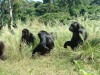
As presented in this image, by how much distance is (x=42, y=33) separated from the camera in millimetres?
9570

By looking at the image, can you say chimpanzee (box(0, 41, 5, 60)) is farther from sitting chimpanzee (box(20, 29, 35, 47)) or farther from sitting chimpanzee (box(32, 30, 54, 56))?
sitting chimpanzee (box(32, 30, 54, 56))

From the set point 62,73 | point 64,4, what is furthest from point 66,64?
point 64,4

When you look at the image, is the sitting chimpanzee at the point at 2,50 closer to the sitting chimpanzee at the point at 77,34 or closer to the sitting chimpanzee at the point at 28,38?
the sitting chimpanzee at the point at 28,38

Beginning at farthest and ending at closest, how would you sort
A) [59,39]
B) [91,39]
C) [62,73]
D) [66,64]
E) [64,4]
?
[64,4] → [59,39] → [91,39] → [66,64] → [62,73]

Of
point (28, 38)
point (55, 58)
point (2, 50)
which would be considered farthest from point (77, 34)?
point (2, 50)

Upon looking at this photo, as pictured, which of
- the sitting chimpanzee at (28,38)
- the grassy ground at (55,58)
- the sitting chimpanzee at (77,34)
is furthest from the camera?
the sitting chimpanzee at (28,38)

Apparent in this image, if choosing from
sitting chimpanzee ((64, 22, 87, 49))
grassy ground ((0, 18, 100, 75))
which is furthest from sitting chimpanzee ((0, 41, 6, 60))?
sitting chimpanzee ((64, 22, 87, 49))

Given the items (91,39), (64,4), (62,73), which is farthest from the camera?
(64,4)

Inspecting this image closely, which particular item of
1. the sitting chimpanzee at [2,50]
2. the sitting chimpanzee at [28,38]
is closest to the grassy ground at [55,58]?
the sitting chimpanzee at [2,50]

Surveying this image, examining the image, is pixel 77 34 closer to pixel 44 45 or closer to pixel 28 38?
pixel 44 45

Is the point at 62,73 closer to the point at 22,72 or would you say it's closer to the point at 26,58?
the point at 22,72

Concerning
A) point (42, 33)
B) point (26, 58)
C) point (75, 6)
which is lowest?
point (75, 6)

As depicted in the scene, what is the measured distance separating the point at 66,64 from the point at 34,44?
7.02 feet

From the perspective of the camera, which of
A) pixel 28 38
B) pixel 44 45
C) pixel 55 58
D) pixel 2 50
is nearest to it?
pixel 55 58
